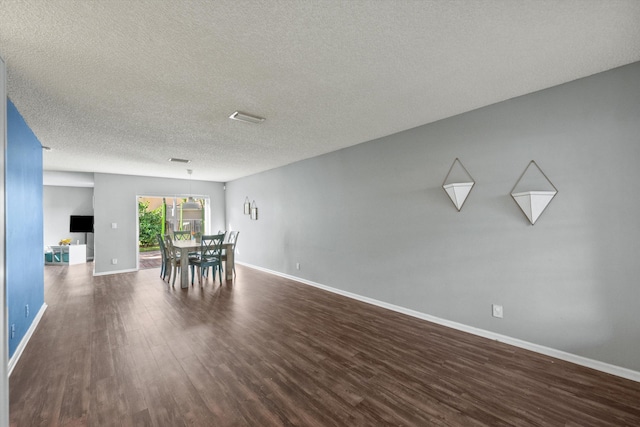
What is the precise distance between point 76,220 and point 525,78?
11558 mm

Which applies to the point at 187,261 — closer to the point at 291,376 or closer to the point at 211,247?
the point at 211,247

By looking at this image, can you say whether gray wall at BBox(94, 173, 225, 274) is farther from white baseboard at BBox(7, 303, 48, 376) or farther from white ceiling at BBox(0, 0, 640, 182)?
white ceiling at BBox(0, 0, 640, 182)

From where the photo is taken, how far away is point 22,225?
289 centimetres

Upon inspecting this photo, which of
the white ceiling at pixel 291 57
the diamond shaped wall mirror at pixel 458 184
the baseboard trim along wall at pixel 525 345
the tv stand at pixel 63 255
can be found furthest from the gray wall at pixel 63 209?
the diamond shaped wall mirror at pixel 458 184

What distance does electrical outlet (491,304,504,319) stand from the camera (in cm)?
281

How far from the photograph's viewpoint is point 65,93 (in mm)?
2453

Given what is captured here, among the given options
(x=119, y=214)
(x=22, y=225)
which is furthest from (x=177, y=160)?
(x=119, y=214)

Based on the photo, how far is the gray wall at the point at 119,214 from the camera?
6.44m

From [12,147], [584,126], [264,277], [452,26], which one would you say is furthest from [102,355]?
[584,126]

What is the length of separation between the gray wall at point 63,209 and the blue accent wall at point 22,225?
637cm

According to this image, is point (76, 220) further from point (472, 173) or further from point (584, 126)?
point (584, 126)

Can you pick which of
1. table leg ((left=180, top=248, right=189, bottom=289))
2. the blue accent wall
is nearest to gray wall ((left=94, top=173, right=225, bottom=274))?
table leg ((left=180, top=248, right=189, bottom=289))

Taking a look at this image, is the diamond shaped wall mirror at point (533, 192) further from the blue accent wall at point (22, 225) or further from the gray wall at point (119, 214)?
the gray wall at point (119, 214)

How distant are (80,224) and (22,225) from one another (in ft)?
24.1
